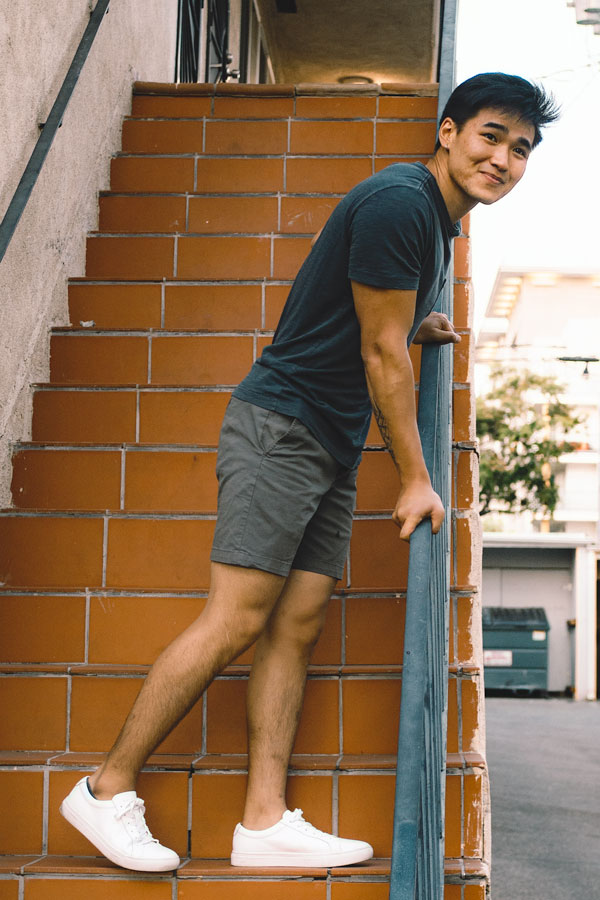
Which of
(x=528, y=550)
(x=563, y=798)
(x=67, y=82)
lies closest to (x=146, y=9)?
(x=67, y=82)

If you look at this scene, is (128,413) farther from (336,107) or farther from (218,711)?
(336,107)

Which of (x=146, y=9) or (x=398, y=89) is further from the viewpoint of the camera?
(x=146, y=9)

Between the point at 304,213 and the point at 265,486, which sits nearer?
the point at 265,486

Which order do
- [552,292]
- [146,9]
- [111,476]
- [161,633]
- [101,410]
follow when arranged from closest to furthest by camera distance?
[161,633] → [111,476] → [101,410] → [146,9] → [552,292]

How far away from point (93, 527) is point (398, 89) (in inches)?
104

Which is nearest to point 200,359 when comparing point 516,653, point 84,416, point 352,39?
point 84,416

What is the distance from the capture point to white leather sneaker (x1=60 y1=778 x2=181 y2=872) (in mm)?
1926

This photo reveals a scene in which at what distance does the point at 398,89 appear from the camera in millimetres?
4418

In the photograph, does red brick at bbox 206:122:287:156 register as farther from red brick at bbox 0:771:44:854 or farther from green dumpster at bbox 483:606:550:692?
green dumpster at bbox 483:606:550:692

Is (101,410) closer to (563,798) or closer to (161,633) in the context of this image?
(161,633)

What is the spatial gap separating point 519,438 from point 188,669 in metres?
18.6

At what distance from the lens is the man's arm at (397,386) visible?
183cm

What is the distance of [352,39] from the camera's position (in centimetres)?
980

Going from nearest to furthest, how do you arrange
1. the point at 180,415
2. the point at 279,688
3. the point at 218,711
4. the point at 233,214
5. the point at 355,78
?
1. the point at 279,688
2. the point at 218,711
3. the point at 180,415
4. the point at 233,214
5. the point at 355,78
